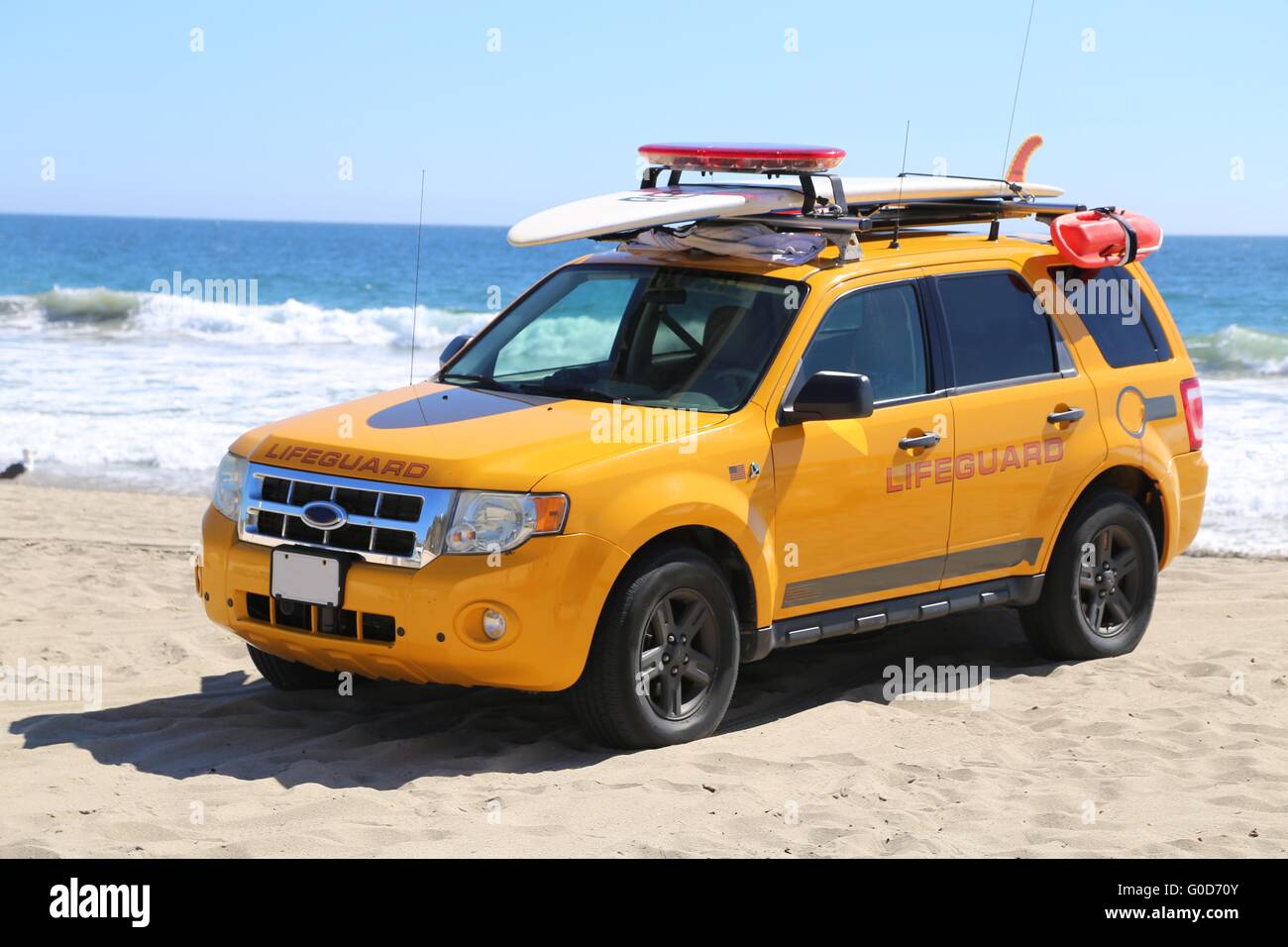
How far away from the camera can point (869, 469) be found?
646 cm

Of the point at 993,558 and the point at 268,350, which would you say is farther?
the point at 268,350

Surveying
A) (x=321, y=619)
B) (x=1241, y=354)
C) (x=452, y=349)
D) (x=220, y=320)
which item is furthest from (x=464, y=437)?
(x=220, y=320)

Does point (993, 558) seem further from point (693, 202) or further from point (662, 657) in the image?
point (693, 202)

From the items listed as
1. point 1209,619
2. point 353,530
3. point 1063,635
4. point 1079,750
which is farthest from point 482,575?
point 1209,619

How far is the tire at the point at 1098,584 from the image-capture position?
7383 millimetres

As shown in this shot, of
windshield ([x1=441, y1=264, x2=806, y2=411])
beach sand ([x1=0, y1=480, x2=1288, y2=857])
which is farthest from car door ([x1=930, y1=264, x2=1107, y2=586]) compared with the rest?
windshield ([x1=441, y1=264, x2=806, y2=411])

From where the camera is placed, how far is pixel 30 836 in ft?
16.7

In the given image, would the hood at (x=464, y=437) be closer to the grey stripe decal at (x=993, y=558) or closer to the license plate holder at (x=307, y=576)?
the license plate holder at (x=307, y=576)

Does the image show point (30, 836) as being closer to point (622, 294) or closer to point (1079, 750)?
point (622, 294)

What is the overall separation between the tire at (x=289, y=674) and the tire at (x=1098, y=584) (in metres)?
3.18

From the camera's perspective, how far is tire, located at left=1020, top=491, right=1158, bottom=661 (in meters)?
7.38

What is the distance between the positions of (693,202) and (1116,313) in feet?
7.79

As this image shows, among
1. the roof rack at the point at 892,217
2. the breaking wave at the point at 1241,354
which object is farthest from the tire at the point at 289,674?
the breaking wave at the point at 1241,354

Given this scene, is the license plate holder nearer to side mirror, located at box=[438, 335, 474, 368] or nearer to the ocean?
side mirror, located at box=[438, 335, 474, 368]
